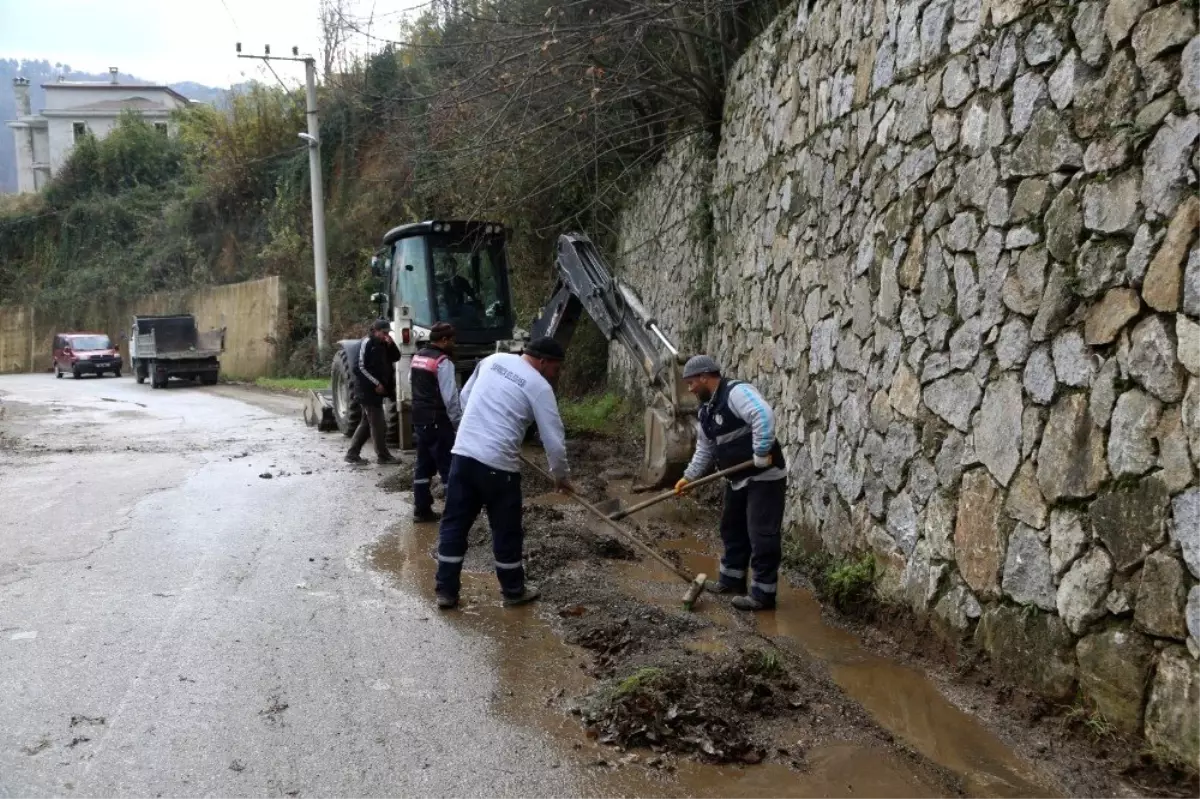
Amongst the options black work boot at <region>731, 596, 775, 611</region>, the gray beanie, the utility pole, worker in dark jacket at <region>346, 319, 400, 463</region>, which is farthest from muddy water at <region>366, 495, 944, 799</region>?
the utility pole

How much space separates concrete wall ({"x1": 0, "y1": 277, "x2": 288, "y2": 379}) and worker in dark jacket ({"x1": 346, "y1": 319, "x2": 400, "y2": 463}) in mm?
19688

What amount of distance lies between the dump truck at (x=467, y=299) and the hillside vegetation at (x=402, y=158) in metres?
0.93

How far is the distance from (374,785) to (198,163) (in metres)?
43.3

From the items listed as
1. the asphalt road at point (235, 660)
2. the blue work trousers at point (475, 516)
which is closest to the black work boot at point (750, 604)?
the blue work trousers at point (475, 516)

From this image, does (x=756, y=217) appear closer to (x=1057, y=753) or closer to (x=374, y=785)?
(x=1057, y=753)

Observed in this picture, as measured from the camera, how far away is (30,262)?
46.5 metres

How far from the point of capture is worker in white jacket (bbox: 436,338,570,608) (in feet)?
21.2

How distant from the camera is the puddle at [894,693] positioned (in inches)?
162

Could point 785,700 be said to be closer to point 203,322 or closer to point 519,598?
point 519,598

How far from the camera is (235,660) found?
5.27 m

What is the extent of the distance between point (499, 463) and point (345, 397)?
875 centimetres

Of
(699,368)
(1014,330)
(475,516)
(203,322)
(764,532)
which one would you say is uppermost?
(203,322)

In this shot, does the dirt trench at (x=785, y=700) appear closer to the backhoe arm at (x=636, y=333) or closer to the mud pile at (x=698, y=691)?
the mud pile at (x=698, y=691)

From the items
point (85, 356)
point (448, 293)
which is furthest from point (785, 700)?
A: point (85, 356)
